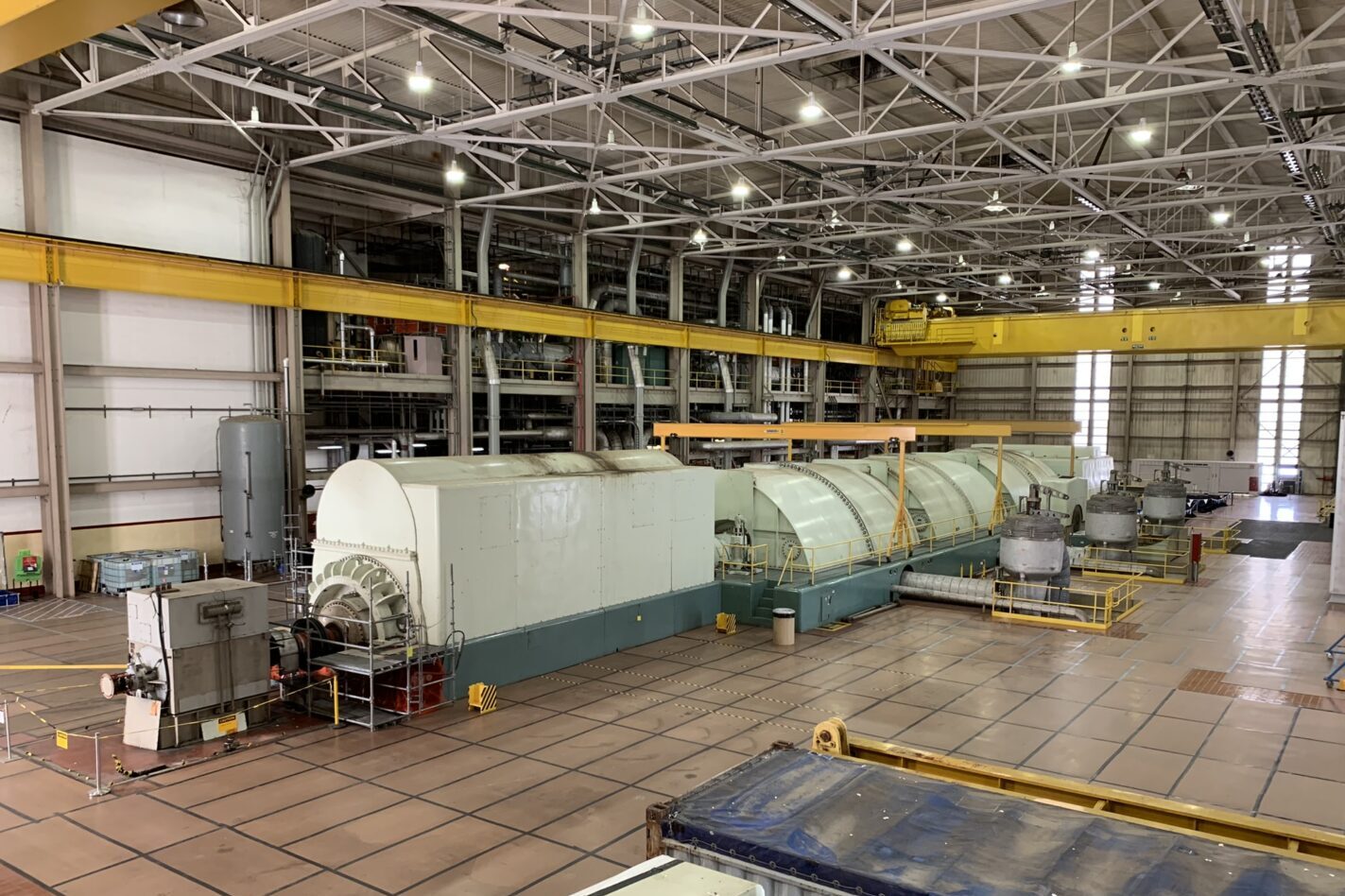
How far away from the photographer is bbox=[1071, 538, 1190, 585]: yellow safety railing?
827 inches

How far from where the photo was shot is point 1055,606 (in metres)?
16.3

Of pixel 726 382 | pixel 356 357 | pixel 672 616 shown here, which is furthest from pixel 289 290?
pixel 726 382

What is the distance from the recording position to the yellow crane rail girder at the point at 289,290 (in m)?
16.4

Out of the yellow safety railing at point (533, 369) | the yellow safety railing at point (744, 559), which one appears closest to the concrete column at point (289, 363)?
the yellow safety railing at point (533, 369)

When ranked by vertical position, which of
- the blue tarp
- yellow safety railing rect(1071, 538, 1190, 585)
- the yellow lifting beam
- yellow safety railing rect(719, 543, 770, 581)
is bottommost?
yellow safety railing rect(1071, 538, 1190, 585)

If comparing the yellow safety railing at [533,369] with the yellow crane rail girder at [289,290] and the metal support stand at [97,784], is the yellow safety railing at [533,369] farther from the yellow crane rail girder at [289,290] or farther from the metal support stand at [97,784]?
the metal support stand at [97,784]

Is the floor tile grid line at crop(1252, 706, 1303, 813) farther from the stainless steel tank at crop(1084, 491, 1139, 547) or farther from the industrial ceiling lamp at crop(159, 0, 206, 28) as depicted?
the stainless steel tank at crop(1084, 491, 1139, 547)

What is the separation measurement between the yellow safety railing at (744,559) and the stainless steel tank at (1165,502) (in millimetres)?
15849

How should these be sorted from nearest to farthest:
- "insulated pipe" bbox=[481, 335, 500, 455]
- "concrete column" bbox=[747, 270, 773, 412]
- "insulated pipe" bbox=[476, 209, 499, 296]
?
"insulated pipe" bbox=[481, 335, 500, 455] → "insulated pipe" bbox=[476, 209, 499, 296] → "concrete column" bbox=[747, 270, 773, 412]

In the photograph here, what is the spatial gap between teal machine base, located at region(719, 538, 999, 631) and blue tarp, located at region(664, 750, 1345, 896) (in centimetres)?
986

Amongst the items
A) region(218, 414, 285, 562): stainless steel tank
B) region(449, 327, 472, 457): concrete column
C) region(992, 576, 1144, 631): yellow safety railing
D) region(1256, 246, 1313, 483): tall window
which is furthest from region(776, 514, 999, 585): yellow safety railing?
region(1256, 246, 1313, 483): tall window

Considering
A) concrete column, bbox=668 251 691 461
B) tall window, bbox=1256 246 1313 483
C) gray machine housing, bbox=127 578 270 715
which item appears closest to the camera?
gray machine housing, bbox=127 578 270 715

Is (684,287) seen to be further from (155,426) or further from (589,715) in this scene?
(589,715)

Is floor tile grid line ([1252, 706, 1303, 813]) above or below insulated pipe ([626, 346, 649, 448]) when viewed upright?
below
